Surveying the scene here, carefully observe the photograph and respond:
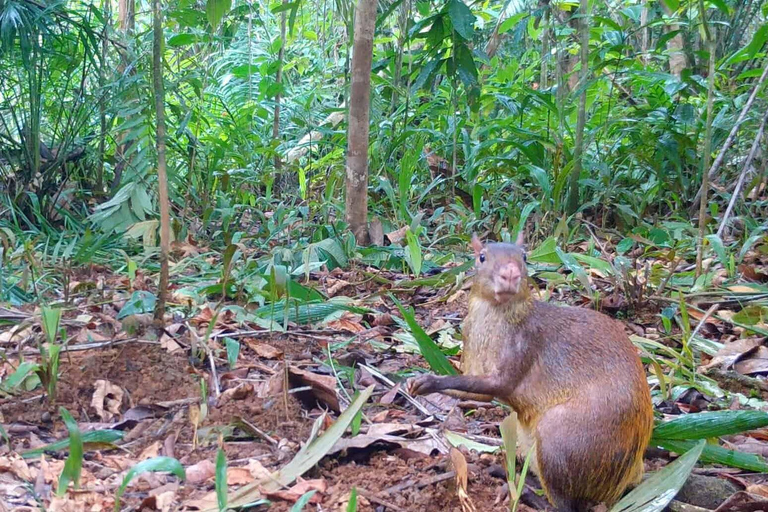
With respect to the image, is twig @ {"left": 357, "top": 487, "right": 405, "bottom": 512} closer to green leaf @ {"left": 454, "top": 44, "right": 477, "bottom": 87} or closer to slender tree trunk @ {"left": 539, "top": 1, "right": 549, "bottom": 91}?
green leaf @ {"left": 454, "top": 44, "right": 477, "bottom": 87}

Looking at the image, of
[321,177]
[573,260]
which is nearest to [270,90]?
[321,177]

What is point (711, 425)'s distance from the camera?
2209 mm

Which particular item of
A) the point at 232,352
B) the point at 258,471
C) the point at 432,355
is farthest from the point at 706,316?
the point at 258,471

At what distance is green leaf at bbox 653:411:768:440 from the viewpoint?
2158 mm

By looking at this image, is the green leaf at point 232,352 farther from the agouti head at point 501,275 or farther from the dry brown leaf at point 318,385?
the agouti head at point 501,275

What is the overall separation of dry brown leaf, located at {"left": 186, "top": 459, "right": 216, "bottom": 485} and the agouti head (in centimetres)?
105

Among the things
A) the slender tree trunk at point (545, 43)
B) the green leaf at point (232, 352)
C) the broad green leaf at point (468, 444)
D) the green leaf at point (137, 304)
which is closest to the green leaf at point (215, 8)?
the green leaf at point (137, 304)

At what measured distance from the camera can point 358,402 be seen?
82.1 inches

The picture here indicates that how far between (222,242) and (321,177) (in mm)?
1633

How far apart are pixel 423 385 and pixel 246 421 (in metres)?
0.56

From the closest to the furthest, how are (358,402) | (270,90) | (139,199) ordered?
(358,402) → (139,199) → (270,90)

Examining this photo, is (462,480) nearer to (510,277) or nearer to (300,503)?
(300,503)

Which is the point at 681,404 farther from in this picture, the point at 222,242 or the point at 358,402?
the point at 222,242

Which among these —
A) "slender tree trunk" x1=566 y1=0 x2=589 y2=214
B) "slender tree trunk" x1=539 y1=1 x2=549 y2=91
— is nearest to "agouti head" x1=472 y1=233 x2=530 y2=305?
"slender tree trunk" x1=566 y1=0 x2=589 y2=214
